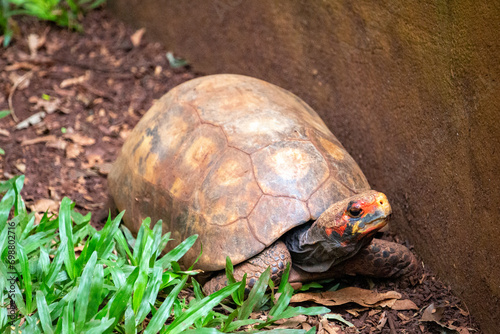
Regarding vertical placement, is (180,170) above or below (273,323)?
above

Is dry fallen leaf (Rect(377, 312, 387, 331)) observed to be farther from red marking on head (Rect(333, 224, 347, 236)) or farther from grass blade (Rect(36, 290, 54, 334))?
grass blade (Rect(36, 290, 54, 334))

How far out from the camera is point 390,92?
3.38m

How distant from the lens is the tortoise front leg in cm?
305

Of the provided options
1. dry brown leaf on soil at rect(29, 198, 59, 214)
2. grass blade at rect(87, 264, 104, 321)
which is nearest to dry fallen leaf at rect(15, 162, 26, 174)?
dry brown leaf on soil at rect(29, 198, 59, 214)

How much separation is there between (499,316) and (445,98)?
47.0 inches

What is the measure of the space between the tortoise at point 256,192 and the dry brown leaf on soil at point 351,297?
0.11m

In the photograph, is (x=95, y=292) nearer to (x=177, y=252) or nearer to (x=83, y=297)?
(x=83, y=297)

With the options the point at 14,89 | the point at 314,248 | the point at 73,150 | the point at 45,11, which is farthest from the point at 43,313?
the point at 45,11

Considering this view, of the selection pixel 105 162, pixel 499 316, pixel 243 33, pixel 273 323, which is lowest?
pixel 105 162

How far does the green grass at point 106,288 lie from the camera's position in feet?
8.31

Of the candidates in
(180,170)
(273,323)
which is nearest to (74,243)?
(180,170)

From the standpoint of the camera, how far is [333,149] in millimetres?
3273

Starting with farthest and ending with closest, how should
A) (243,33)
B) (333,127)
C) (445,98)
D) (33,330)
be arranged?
(243,33), (333,127), (445,98), (33,330)

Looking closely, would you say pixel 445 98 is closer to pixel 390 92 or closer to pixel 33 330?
pixel 390 92
